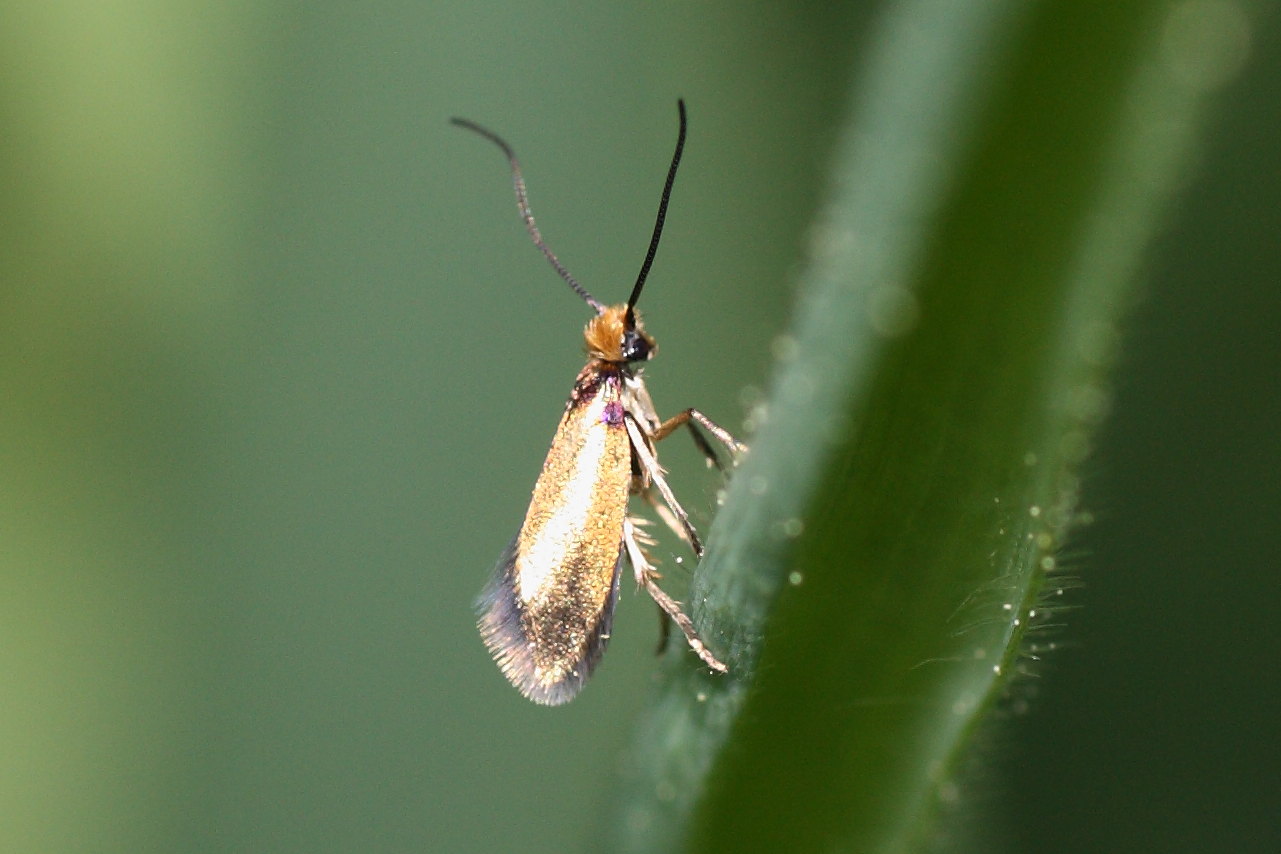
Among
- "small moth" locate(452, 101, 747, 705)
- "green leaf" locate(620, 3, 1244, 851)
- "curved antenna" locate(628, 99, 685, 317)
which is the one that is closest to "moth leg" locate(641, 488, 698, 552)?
"small moth" locate(452, 101, 747, 705)

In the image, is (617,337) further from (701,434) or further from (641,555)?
(641,555)

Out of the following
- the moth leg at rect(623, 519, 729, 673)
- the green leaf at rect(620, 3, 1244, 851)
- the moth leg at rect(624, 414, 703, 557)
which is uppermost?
the moth leg at rect(624, 414, 703, 557)

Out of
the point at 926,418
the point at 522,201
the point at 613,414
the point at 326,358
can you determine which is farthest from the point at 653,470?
the point at 926,418

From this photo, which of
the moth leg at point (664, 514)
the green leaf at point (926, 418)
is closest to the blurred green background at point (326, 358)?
the moth leg at point (664, 514)

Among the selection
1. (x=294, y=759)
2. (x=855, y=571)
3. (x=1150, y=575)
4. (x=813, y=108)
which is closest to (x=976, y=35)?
(x=855, y=571)

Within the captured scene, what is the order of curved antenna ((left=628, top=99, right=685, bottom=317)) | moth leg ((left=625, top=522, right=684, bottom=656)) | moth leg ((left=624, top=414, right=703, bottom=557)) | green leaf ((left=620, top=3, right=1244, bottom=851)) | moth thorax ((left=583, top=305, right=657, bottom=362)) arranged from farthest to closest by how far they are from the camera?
moth thorax ((left=583, top=305, right=657, bottom=362)), moth leg ((left=624, top=414, right=703, bottom=557)), moth leg ((left=625, top=522, right=684, bottom=656)), curved antenna ((left=628, top=99, right=685, bottom=317)), green leaf ((left=620, top=3, right=1244, bottom=851))

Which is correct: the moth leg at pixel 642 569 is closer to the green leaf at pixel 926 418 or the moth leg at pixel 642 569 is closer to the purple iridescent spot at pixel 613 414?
the purple iridescent spot at pixel 613 414

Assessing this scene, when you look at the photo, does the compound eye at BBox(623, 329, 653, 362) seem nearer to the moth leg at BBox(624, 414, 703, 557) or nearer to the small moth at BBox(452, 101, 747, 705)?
the small moth at BBox(452, 101, 747, 705)

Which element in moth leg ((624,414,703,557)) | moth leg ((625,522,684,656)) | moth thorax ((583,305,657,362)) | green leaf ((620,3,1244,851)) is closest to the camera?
green leaf ((620,3,1244,851))
